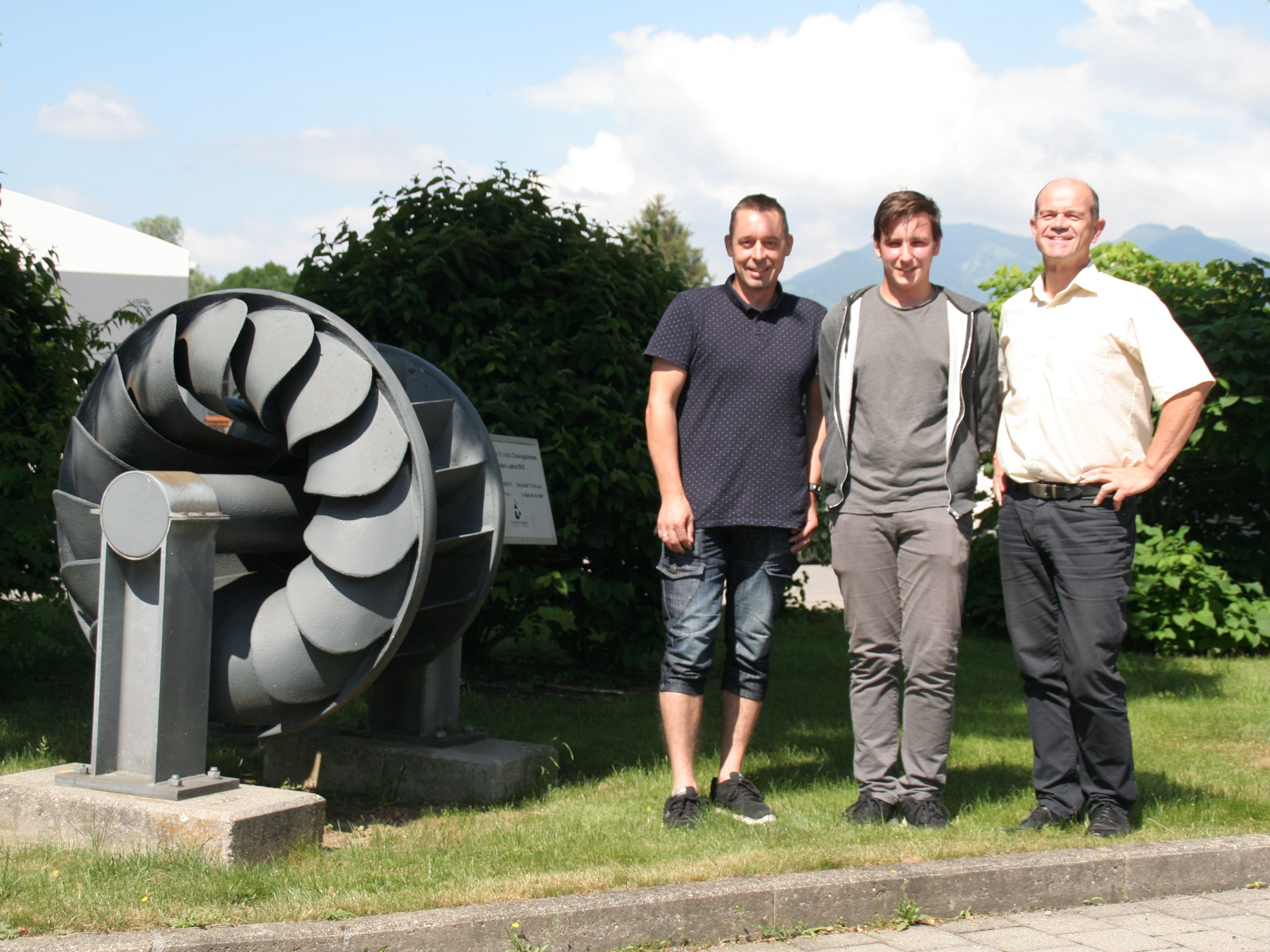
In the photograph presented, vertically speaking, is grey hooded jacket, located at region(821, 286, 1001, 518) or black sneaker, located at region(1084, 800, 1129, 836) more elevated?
grey hooded jacket, located at region(821, 286, 1001, 518)

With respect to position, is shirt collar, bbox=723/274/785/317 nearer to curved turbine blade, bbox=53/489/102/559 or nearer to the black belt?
the black belt

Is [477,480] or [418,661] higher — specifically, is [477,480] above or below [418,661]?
above

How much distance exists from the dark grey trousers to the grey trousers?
Answer: 231 mm

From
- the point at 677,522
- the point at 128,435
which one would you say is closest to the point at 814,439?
the point at 677,522

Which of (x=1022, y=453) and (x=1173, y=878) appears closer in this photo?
(x=1173, y=878)

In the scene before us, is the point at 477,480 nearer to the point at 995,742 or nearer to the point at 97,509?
the point at 97,509

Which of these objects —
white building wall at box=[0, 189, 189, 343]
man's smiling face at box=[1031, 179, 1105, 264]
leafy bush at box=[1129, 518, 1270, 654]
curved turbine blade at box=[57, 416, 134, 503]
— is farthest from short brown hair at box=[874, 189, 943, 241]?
white building wall at box=[0, 189, 189, 343]

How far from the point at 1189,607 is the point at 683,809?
5.90 meters

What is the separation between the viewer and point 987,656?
28.4 ft

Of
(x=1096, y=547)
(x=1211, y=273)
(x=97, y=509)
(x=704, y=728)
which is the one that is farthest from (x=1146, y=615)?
(x=97, y=509)

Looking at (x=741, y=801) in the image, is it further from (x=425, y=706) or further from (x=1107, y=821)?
(x=425, y=706)

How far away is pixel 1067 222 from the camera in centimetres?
404

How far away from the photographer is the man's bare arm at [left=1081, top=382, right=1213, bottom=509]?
387 centimetres

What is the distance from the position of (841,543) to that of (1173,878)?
1448 mm
